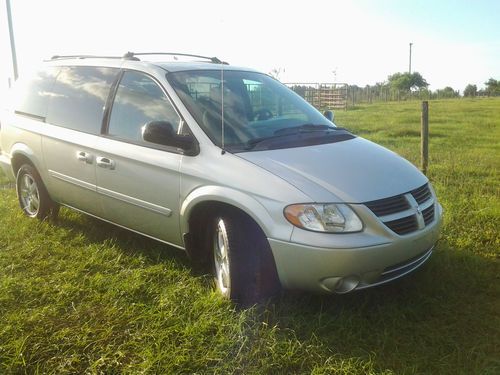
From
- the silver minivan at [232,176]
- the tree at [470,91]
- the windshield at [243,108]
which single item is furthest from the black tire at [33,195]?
the tree at [470,91]

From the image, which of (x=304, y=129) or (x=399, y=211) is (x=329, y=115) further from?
(x=399, y=211)

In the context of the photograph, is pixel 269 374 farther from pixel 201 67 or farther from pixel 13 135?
pixel 13 135

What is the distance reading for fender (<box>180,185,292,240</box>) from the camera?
288 cm

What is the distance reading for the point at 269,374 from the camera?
2.60 metres

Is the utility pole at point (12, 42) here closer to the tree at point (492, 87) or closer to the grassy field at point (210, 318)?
the grassy field at point (210, 318)

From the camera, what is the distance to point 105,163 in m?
3.94

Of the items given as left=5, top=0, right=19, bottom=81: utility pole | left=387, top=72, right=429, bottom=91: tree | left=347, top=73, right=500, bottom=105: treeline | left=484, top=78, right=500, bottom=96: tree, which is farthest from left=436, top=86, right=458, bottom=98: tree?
left=5, top=0, right=19, bottom=81: utility pole

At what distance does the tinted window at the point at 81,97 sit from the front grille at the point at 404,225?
8.27 ft

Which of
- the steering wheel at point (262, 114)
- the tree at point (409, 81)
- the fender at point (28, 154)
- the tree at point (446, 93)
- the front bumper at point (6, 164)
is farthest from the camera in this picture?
the tree at point (409, 81)

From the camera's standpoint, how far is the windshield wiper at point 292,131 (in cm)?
341

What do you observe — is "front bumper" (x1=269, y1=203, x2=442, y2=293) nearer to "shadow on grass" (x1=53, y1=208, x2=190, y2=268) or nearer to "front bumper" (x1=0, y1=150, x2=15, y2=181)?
"shadow on grass" (x1=53, y1=208, x2=190, y2=268)

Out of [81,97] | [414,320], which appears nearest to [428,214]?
[414,320]

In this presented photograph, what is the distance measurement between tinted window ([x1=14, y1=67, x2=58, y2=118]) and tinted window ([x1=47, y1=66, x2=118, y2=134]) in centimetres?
13

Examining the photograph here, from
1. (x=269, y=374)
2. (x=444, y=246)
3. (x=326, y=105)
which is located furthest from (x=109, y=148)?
(x=326, y=105)
